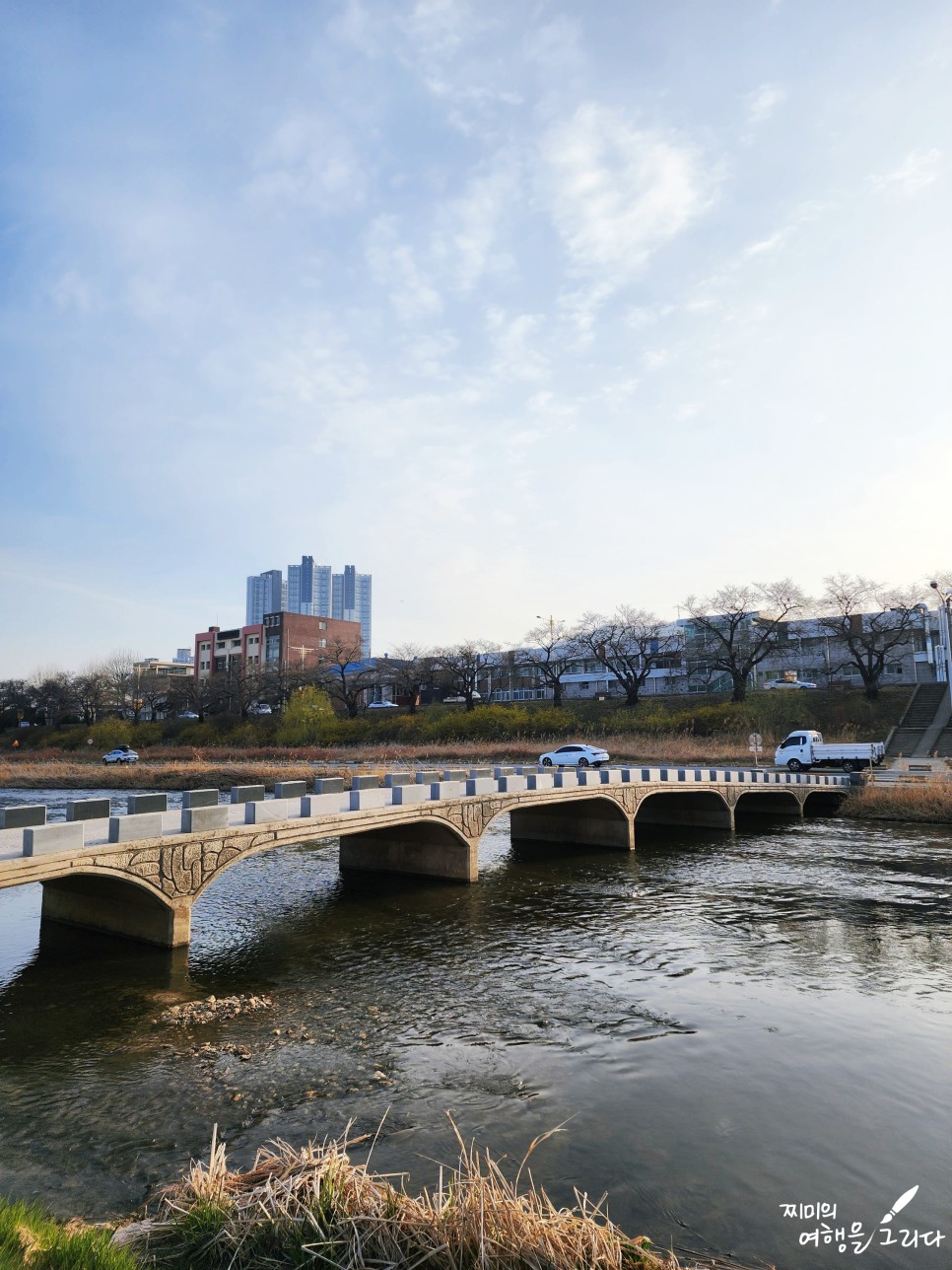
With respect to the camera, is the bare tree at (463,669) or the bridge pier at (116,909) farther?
the bare tree at (463,669)

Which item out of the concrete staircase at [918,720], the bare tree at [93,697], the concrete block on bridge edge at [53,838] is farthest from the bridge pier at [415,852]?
the bare tree at [93,697]

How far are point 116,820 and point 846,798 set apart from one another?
34.6 m

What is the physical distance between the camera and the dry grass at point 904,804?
3325cm

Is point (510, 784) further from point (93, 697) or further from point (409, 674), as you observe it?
point (93, 697)

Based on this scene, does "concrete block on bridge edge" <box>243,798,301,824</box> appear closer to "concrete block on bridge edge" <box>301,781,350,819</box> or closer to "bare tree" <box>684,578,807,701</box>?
"concrete block on bridge edge" <box>301,781,350,819</box>

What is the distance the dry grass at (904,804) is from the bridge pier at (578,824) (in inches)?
552

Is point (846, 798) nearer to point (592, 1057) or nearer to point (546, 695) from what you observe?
point (592, 1057)

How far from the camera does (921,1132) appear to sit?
28.2 feet

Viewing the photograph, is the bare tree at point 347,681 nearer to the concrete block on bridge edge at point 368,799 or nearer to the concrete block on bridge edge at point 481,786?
the concrete block on bridge edge at point 481,786

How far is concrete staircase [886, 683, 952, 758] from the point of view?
2073 inches

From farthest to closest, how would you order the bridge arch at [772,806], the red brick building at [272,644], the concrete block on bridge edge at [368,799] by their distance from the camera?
the red brick building at [272,644] < the bridge arch at [772,806] < the concrete block on bridge edge at [368,799]

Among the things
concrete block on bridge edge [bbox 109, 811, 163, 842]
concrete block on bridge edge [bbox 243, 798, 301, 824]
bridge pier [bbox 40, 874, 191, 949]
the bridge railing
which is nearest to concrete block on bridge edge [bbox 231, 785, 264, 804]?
the bridge railing

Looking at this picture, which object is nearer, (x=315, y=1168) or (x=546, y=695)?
(x=315, y=1168)

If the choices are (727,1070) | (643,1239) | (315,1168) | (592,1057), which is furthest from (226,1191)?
(727,1070)
